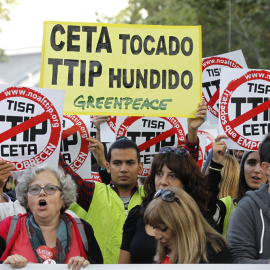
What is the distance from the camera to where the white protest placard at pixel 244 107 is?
5527mm

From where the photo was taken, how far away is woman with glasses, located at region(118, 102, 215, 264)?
4.47 m

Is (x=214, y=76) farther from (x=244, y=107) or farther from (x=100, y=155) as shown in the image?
(x=100, y=155)

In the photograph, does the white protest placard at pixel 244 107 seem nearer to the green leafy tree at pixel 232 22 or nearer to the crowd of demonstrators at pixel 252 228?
the crowd of demonstrators at pixel 252 228

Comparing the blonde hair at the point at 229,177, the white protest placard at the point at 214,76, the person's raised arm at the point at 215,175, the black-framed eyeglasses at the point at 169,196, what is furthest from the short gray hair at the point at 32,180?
the white protest placard at the point at 214,76

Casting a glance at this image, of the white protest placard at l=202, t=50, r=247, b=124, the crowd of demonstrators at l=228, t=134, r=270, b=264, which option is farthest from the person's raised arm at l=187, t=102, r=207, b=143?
the crowd of demonstrators at l=228, t=134, r=270, b=264

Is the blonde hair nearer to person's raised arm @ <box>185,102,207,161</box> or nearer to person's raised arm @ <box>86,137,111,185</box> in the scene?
person's raised arm @ <box>185,102,207,161</box>

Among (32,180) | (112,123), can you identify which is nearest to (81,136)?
(112,123)

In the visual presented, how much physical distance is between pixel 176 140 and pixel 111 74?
113 cm

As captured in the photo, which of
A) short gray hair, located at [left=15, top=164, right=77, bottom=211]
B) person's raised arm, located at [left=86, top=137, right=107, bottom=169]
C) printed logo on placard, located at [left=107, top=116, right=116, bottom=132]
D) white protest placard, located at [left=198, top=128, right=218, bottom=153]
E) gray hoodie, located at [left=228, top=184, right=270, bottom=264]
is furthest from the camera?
white protest placard, located at [left=198, top=128, right=218, bottom=153]

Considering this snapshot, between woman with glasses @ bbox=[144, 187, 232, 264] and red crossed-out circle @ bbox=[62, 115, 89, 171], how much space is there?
2.17 metres

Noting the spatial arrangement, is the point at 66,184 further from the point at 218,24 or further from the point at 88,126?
the point at 218,24

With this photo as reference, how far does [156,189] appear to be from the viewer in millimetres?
4945

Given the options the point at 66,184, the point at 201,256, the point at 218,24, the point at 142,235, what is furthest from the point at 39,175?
the point at 218,24

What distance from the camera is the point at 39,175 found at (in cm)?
465
